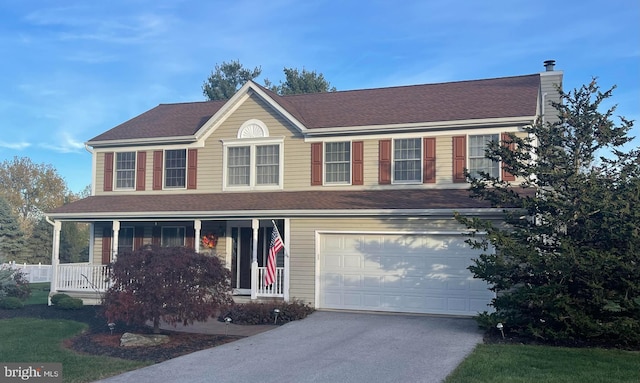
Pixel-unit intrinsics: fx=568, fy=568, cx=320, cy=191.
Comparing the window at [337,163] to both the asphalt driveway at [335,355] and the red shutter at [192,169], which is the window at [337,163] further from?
the asphalt driveway at [335,355]

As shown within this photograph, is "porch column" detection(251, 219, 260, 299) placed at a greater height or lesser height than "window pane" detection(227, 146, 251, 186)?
lesser

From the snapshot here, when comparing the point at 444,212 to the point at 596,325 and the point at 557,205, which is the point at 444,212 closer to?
the point at 557,205

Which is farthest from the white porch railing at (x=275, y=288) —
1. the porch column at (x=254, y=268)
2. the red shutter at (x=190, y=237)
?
the red shutter at (x=190, y=237)

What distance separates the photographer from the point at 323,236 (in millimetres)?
15531

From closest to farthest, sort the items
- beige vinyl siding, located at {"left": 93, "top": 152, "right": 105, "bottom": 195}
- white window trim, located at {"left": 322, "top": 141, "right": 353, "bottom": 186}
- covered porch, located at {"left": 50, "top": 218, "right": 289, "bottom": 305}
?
white window trim, located at {"left": 322, "top": 141, "right": 353, "bottom": 186}, covered porch, located at {"left": 50, "top": 218, "right": 289, "bottom": 305}, beige vinyl siding, located at {"left": 93, "top": 152, "right": 105, "bottom": 195}

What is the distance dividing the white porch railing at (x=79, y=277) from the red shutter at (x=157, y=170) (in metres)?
3.16

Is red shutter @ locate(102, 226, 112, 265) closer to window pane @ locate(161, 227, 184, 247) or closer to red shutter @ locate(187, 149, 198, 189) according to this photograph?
window pane @ locate(161, 227, 184, 247)

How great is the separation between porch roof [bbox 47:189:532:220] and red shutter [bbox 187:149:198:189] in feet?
1.41

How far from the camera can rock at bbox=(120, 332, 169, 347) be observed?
10758 millimetres

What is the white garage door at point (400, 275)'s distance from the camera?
14.1 m

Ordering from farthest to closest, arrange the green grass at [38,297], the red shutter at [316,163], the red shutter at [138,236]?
the red shutter at [138,236], the green grass at [38,297], the red shutter at [316,163]

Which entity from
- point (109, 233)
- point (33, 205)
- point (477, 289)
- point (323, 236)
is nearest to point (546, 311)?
point (477, 289)

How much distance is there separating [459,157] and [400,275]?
3.71m

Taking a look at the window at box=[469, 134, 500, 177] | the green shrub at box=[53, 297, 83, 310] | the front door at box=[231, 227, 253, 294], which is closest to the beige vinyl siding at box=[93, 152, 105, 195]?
the green shrub at box=[53, 297, 83, 310]
